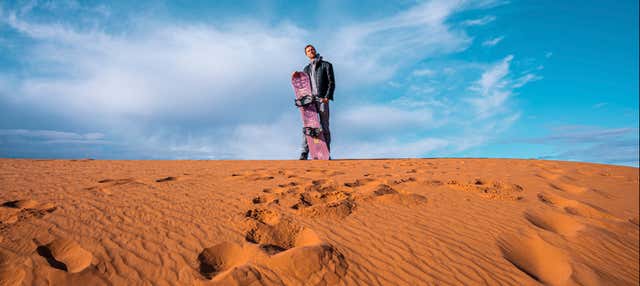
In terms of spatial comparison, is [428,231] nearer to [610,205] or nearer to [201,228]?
[201,228]

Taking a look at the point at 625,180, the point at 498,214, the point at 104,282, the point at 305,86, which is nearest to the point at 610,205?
the point at 498,214

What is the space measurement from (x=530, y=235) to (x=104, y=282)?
3.68 meters

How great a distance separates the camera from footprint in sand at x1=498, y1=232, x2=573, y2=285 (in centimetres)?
223

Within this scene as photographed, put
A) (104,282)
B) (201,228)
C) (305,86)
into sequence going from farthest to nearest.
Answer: (305,86) → (201,228) → (104,282)

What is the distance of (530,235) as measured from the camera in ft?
9.07

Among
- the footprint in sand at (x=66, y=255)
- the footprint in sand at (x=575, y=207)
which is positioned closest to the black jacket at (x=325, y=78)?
the footprint in sand at (x=575, y=207)

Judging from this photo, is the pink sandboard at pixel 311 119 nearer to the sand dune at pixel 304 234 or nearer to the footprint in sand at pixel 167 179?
the sand dune at pixel 304 234

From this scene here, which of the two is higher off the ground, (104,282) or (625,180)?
(625,180)

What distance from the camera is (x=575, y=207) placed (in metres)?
3.79

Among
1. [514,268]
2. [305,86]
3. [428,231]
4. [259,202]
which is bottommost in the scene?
[514,268]

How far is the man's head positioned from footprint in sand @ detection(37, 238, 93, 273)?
22.7 feet

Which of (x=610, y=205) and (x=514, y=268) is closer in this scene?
(x=514, y=268)

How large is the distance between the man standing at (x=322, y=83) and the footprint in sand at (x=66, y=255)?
6355 mm

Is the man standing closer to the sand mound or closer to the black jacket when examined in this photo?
the black jacket
